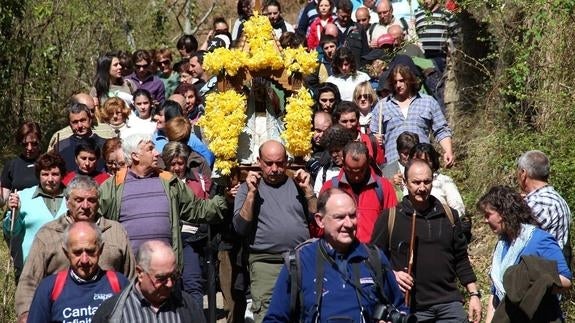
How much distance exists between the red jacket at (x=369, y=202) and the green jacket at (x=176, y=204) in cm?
110

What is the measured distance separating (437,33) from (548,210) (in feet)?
25.4

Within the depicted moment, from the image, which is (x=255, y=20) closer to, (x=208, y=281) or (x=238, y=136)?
(x=238, y=136)

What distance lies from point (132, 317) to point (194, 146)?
5.90 meters

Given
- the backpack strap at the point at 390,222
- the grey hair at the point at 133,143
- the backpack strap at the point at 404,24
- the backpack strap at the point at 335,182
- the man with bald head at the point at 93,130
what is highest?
the backpack strap at the point at 404,24

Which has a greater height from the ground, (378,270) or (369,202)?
(369,202)

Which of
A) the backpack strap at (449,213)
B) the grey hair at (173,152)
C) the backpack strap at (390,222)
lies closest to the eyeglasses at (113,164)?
the grey hair at (173,152)

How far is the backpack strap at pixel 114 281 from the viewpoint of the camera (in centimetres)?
758

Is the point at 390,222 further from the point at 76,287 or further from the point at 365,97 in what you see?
the point at 365,97

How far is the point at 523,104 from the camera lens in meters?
13.7

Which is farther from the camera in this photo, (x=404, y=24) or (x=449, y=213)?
(x=404, y=24)

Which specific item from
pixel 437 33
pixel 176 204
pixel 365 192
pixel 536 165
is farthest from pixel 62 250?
pixel 437 33

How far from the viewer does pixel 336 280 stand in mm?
7102

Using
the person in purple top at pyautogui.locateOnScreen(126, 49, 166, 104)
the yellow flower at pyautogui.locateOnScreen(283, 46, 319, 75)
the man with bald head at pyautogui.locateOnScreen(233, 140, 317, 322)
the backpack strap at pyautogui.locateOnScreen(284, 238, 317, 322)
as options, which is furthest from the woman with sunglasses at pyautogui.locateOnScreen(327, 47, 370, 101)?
the backpack strap at pyautogui.locateOnScreen(284, 238, 317, 322)

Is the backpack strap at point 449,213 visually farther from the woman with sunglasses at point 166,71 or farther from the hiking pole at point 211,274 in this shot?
the woman with sunglasses at point 166,71
